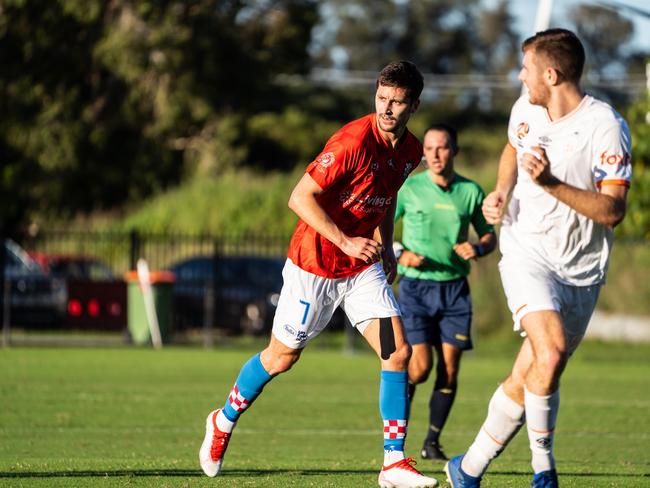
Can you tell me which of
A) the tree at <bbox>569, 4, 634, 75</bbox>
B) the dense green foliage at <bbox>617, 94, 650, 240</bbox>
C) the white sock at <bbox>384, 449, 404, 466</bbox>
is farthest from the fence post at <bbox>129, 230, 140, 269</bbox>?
the tree at <bbox>569, 4, 634, 75</bbox>

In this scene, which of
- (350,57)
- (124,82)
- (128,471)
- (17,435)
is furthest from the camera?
(350,57)

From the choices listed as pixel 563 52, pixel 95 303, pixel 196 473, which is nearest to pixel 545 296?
pixel 563 52

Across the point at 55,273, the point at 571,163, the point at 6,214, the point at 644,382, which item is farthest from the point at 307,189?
the point at 6,214

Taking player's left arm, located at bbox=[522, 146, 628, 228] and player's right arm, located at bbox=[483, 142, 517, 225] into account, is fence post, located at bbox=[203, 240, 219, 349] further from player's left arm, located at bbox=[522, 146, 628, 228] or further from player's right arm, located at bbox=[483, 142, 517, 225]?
player's left arm, located at bbox=[522, 146, 628, 228]

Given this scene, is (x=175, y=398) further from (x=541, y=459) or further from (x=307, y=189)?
(x=541, y=459)

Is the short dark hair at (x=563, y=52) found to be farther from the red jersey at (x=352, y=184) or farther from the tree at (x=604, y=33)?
the tree at (x=604, y=33)

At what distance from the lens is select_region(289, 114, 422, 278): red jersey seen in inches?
304

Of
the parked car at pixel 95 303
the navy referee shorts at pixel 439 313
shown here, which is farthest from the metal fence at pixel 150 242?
the navy referee shorts at pixel 439 313

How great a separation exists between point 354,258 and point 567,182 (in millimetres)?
1708

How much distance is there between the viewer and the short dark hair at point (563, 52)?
6.77 m

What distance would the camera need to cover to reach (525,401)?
264 inches

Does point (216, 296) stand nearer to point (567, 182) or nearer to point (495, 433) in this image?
point (495, 433)

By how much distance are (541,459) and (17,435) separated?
19.1 ft

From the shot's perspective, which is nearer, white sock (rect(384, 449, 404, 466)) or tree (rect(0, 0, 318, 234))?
white sock (rect(384, 449, 404, 466))
